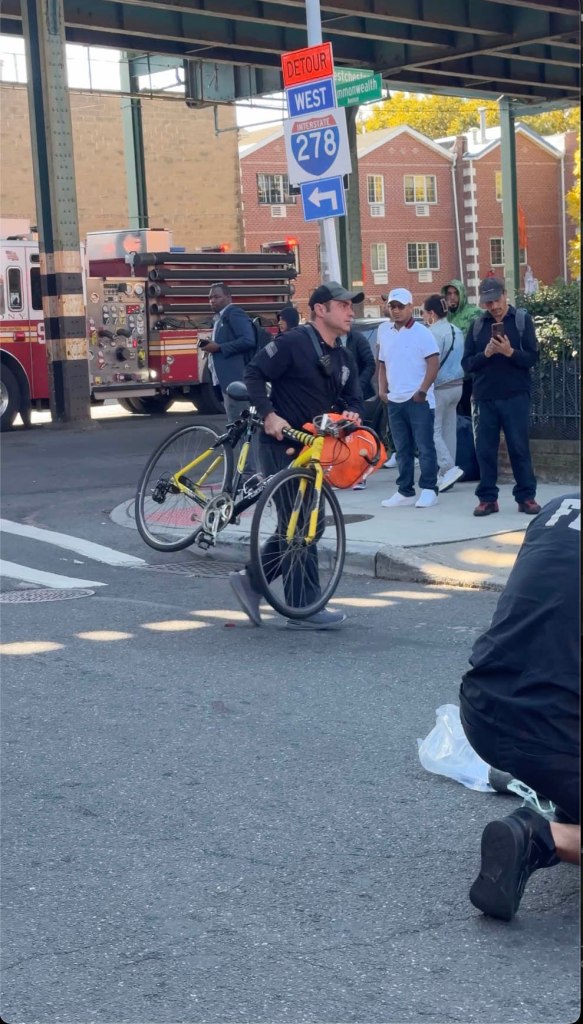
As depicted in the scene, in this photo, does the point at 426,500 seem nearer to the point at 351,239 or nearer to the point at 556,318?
the point at 556,318

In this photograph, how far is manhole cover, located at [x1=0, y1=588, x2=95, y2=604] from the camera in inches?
352

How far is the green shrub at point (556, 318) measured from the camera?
12.9 m

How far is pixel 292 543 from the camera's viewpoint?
7969 mm

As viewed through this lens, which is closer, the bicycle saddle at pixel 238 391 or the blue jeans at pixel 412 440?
the bicycle saddle at pixel 238 391

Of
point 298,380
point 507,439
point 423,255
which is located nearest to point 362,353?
point 507,439

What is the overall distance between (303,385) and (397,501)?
4269 millimetres

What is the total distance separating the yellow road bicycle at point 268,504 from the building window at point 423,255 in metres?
60.5

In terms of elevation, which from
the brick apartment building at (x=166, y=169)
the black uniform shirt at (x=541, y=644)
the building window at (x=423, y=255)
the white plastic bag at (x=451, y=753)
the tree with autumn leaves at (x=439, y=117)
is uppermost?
the tree with autumn leaves at (x=439, y=117)

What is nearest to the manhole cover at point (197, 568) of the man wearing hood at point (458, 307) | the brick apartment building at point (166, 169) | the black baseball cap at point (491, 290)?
the black baseball cap at point (491, 290)

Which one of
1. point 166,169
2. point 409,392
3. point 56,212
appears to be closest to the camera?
point 409,392

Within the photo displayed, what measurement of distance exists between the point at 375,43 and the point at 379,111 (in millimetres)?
61180

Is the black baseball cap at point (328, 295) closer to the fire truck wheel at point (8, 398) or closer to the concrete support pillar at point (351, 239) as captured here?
the fire truck wheel at point (8, 398)

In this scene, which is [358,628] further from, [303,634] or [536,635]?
[536,635]

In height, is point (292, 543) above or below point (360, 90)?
below
